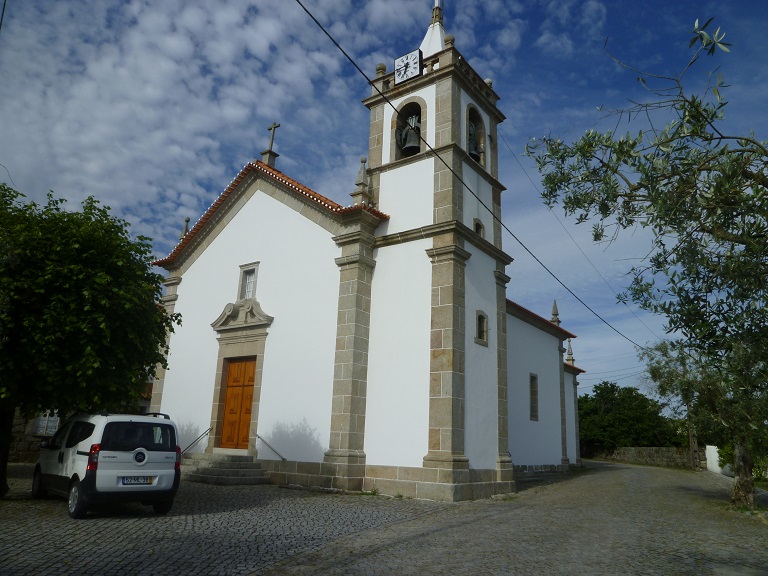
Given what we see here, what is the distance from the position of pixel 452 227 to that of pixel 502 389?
4.52 meters

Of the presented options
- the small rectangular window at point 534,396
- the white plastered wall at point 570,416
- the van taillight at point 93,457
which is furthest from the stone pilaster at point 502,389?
the white plastered wall at point 570,416

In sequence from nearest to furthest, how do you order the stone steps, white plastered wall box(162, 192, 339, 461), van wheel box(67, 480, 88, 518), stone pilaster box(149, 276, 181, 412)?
van wheel box(67, 480, 88, 518), the stone steps, white plastered wall box(162, 192, 339, 461), stone pilaster box(149, 276, 181, 412)

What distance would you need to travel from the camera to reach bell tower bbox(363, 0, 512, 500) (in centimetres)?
1300

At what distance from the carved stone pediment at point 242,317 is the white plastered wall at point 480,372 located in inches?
219

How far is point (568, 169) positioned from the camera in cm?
688

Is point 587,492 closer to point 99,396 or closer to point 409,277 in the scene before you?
point 409,277

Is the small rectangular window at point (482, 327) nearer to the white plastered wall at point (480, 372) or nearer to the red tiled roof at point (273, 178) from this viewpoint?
the white plastered wall at point (480, 372)

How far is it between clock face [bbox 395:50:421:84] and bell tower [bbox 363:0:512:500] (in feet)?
0.11

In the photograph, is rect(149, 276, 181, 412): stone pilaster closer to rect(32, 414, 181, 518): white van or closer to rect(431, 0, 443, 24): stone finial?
rect(32, 414, 181, 518): white van

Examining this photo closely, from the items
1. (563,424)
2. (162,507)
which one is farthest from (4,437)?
(563,424)

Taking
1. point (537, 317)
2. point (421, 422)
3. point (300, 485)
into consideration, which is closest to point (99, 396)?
point (300, 485)

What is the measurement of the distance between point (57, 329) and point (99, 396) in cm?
136

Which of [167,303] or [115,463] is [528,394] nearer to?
[167,303]

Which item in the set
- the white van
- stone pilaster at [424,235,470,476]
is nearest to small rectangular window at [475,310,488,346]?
stone pilaster at [424,235,470,476]
